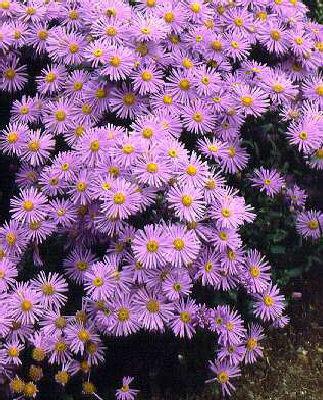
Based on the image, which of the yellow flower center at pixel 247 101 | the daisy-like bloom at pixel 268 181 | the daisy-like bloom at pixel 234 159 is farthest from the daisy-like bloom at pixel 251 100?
the daisy-like bloom at pixel 268 181

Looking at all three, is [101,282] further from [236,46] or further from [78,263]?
[236,46]

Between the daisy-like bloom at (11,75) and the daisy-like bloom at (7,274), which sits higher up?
the daisy-like bloom at (11,75)

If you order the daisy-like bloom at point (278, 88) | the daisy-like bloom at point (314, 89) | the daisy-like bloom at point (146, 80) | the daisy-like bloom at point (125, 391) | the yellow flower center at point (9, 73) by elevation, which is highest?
the daisy-like bloom at point (314, 89)

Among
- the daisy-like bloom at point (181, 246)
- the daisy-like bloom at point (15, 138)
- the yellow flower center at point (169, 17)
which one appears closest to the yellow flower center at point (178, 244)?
the daisy-like bloom at point (181, 246)

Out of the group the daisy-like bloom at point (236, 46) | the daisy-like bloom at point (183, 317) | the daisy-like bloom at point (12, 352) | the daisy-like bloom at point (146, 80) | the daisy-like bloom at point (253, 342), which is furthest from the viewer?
the daisy-like bloom at point (236, 46)

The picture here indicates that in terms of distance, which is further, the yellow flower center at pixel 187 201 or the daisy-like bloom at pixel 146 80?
the daisy-like bloom at pixel 146 80

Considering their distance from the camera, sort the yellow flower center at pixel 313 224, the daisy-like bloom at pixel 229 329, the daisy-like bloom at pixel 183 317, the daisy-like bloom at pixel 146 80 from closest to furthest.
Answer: the daisy-like bloom at pixel 183 317
the daisy-like bloom at pixel 229 329
the daisy-like bloom at pixel 146 80
the yellow flower center at pixel 313 224

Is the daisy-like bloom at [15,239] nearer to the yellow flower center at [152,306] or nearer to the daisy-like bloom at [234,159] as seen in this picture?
the yellow flower center at [152,306]
